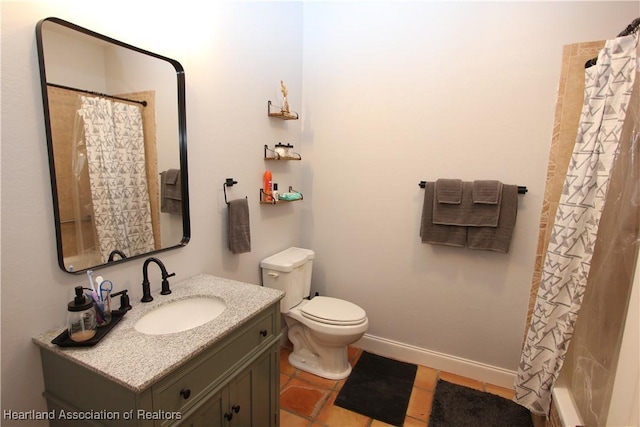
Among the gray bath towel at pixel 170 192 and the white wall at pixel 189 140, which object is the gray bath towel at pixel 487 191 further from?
the gray bath towel at pixel 170 192

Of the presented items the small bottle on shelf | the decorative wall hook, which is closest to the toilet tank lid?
the small bottle on shelf

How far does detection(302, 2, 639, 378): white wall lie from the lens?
6.23ft

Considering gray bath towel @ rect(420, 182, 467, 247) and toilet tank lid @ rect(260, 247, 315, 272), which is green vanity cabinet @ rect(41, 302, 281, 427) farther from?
gray bath towel @ rect(420, 182, 467, 247)

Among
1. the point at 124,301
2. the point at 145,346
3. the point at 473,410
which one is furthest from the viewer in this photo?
the point at 473,410

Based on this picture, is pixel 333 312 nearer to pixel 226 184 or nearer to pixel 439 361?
pixel 439 361

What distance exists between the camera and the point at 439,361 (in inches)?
92.0

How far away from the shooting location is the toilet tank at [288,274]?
216 cm

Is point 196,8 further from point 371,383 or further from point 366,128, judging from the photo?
point 371,383

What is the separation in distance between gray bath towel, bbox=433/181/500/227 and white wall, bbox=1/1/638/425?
0.16 m

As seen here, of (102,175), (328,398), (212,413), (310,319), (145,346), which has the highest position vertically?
(102,175)

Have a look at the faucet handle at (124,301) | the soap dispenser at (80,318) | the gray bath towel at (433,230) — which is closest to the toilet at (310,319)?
the gray bath towel at (433,230)

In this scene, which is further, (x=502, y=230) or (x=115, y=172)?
(x=502, y=230)

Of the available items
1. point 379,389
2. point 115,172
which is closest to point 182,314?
point 115,172

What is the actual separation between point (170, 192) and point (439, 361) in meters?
2.12
